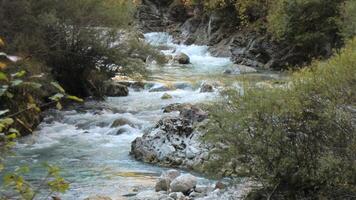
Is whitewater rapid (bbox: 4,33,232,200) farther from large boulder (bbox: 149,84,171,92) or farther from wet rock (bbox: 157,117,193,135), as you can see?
wet rock (bbox: 157,117,193,135)

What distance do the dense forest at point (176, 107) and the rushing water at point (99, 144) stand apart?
40 mm

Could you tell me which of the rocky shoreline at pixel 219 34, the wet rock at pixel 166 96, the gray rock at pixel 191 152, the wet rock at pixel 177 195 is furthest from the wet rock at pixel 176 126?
the rocky shoreline at pixel 219 34

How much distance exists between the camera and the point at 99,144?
504 inches

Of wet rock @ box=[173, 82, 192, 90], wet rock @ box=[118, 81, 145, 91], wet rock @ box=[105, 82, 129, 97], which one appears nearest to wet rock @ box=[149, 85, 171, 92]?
wet rock @ box=[173, 82, 192, 90]

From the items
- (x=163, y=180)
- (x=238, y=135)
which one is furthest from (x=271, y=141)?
(x=163, y=180)

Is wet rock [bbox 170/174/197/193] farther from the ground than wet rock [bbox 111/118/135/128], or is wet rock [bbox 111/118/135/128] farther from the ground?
wet rock [bbox 111/118/135/128]

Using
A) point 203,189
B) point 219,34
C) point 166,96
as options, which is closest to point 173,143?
point 203,189

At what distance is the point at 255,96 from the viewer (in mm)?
6395

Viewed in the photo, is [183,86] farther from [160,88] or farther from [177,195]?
[177,195]

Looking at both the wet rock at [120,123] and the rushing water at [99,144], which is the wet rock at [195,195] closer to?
the rushing water at [99,144]

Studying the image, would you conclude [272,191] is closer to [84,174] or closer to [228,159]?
[228,159]

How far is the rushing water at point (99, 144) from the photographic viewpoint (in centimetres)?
958

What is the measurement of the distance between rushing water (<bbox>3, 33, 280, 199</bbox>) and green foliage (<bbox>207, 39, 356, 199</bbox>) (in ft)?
5.77

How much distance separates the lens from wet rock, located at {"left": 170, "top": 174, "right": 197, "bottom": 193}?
28.1ft
